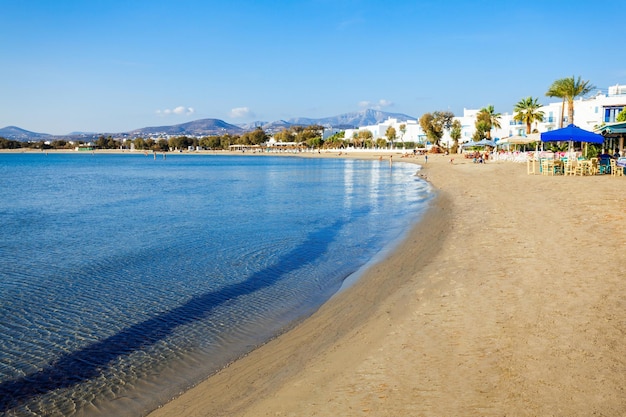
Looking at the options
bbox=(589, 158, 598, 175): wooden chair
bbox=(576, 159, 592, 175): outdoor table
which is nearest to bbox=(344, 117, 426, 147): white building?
bbox=(589, 158, 598, 175): wooden chair

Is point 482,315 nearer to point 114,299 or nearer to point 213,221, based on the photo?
point 114,299

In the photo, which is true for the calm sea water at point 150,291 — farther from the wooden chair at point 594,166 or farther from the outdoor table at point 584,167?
the wooden chair at point 594,166

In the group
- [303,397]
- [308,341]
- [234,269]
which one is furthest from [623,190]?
[303,397]

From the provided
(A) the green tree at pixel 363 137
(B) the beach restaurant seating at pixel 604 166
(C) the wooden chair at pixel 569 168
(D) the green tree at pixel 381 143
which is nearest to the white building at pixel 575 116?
(D) the green tree at pixel 381 143

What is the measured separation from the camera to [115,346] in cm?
637

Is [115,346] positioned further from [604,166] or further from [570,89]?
[570,89]

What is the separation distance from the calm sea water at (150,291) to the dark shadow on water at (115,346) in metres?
0.02

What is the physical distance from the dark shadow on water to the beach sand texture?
156 centimetres

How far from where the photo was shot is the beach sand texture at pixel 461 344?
154 inches

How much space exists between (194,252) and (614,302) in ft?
30.7

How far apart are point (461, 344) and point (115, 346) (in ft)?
14.7

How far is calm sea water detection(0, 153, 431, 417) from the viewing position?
541 centimetres

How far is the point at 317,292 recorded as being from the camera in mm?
8531

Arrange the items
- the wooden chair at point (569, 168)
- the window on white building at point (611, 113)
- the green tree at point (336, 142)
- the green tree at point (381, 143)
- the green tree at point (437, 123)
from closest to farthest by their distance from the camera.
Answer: the wooden chair at point (569, 168) < the window on white building at point (611, 113) < the green tree at point (437, 123) < the green tree at point (381, 143) < the green tree at point (336, 142)
